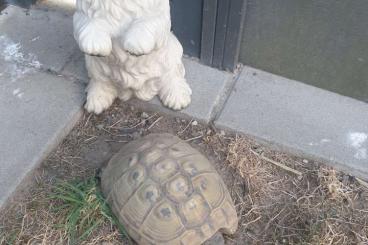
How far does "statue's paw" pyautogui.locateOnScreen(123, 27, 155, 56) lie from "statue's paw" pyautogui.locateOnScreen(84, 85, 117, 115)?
0.60 meters

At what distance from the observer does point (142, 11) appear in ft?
7.35

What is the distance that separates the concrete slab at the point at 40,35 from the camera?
10.1ft

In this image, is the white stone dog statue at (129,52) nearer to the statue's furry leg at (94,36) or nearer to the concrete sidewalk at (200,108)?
the statue's furry leg at (94,36)

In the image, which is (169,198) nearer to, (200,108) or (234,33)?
(200,108)

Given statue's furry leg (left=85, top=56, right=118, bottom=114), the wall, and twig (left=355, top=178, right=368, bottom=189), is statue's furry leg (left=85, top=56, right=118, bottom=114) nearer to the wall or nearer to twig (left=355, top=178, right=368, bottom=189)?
the wall

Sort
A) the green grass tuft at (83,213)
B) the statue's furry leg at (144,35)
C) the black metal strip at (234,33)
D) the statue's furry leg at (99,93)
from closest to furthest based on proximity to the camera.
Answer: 1. the statue's furry leg at (144,35)
2. the green grass tuft at (83,213)
3. the statue's furry leg at (99,93)
4. the black metal strip at (234,33)

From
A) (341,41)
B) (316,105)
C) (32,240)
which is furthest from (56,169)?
(341,41)

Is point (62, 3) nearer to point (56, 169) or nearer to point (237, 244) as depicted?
point (56, 169)

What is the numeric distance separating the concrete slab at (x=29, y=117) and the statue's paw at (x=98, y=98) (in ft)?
0.30

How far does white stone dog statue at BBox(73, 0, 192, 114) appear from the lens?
2.20m

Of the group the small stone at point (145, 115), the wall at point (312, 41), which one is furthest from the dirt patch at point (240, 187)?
the wall at point (312, 41)

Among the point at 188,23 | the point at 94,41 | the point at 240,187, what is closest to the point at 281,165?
the point at 240,187

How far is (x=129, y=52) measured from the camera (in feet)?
7.27

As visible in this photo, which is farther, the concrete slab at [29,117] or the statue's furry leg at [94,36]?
the concrete slab at [29,117]
